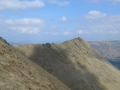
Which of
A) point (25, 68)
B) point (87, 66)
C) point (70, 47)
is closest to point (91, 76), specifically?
point (87, 66)

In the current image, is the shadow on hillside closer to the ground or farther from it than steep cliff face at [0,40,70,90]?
farther from it

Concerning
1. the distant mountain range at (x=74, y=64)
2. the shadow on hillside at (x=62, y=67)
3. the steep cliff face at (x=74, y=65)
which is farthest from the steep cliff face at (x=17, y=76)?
the shadow on hillside at (x=62, y=67)

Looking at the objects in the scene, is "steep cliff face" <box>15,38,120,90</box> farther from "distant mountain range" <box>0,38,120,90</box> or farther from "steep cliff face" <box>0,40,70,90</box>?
"steep cliff face" <box>0,40,70,90</box>

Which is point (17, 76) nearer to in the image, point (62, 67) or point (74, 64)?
point (62, 67)

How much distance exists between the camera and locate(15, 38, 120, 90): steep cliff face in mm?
77000

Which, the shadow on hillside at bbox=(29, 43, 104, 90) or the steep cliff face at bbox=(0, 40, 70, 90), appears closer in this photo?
the steep cliff face at bbox=(0, 40, 70, 90)

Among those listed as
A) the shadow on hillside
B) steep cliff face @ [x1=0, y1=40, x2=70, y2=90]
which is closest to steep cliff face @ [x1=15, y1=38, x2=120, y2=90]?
the shadow on hillside

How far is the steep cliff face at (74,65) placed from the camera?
77000 mm

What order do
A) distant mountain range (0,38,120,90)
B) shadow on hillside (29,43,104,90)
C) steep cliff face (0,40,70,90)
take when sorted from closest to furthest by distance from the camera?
steep cliff face (0,40,70,90)
shadow on hillside (29,43,104,90)
distant mountain range (0,38,120,90)

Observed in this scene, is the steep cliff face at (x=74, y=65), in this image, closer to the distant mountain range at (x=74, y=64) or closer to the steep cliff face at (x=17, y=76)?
the distant mountain range at (x=74, y=64)

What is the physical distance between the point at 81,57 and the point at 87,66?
18.1 feet

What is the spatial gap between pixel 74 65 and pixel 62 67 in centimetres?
718

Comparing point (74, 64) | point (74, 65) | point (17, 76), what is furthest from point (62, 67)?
point (17, 76)

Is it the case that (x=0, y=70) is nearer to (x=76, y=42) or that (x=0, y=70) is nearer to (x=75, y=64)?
(x=75, y=64)
